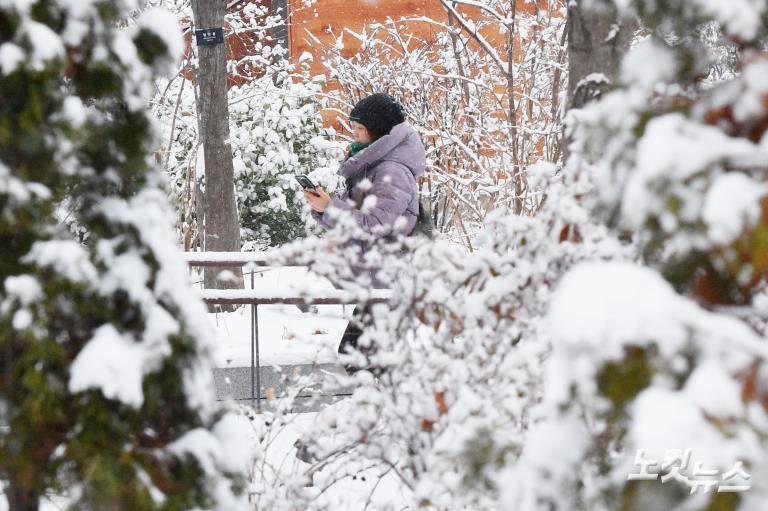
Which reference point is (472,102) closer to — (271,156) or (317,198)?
(271,156)

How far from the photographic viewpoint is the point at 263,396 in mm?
5691

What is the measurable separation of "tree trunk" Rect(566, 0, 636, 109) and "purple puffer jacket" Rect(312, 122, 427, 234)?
1502 mm

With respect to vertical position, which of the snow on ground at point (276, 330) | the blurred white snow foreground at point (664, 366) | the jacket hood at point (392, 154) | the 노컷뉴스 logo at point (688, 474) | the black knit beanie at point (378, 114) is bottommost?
the snow on ground at point (276, 330)

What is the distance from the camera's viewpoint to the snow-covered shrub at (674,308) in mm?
1240

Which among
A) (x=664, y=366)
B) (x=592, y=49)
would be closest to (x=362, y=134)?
(x=592, y=49)

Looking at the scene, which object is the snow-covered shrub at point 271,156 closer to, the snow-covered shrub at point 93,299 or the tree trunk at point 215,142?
the tree trunk at point 215,142

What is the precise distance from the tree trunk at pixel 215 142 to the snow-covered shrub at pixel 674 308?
664 cm

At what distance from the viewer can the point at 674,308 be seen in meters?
1.26

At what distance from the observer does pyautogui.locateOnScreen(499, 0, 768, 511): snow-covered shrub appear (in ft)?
4.07

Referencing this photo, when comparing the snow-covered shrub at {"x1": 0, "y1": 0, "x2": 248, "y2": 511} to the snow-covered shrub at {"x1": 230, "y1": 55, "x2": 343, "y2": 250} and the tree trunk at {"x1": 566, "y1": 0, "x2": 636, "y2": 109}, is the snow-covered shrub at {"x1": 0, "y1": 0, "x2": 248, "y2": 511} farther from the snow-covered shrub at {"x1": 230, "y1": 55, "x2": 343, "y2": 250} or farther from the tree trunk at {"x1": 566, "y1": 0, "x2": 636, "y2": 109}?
the snow-covered shrub at {"x1": 230, "y1": 55, "x2": 343, "y2": 250}

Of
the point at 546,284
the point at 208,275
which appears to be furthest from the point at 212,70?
the point at 546,284

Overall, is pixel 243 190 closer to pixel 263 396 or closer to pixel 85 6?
pixel 263 396

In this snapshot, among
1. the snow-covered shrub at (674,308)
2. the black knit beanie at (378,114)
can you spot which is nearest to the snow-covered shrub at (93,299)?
the snow-covered shrub at (674,308)

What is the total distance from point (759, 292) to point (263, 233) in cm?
904
